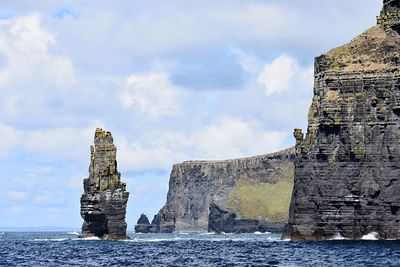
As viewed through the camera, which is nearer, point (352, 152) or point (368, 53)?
point (352, 152)

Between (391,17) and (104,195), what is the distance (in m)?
57.4

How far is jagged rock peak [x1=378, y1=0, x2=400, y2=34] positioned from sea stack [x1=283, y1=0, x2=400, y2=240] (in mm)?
2109

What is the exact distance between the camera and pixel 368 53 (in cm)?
16162

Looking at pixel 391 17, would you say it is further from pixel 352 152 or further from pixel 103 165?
pixel 103 165

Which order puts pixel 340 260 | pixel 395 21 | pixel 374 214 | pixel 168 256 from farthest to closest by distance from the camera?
1. pixel 395 21
2. pixel 374 214
3. pixel 168 256
4. pixel 340 260

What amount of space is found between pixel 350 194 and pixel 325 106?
576 inches

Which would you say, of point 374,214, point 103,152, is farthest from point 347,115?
point 103,152

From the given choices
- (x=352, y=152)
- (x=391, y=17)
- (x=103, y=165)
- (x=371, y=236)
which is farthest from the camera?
(x=103, y=165)

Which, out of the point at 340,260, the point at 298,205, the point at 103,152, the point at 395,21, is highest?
the point at 395,21

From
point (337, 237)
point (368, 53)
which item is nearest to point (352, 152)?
point (337, 237)

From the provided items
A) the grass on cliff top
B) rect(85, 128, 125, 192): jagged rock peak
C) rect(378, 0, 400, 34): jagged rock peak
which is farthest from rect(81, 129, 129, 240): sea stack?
rect(378, 0, 400, 34): jagged rock peak

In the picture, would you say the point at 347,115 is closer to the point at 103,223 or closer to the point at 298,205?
the point at 298,205

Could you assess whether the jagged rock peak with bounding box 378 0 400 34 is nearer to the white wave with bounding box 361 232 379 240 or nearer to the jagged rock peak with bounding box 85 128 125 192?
A: the white wave with bounding box 361 232 379 240

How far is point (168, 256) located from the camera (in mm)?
118125
